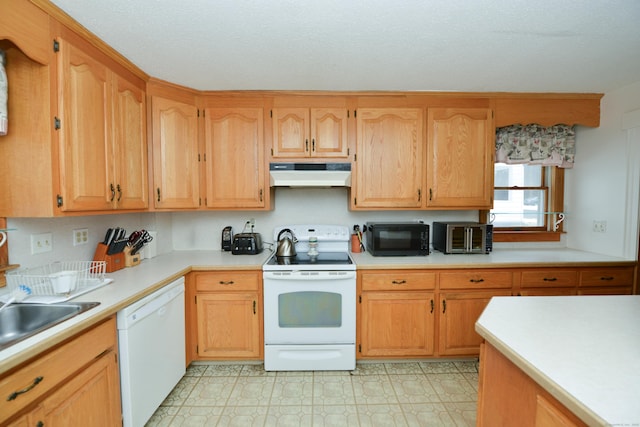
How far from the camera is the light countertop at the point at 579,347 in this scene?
683 mm

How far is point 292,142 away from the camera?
248 cm

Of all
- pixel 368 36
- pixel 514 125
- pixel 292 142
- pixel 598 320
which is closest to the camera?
pixel 598 320

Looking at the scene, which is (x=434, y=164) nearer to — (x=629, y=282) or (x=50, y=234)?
(x=629, y=282)

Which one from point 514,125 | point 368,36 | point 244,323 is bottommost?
point 244,323

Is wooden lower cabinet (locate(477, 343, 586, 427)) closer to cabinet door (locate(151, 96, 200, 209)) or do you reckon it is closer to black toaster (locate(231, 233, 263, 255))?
black toaster (locate(231, 233, 263, 255))

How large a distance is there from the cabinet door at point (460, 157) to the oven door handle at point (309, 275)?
3.32 ft

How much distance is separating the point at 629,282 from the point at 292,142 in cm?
300

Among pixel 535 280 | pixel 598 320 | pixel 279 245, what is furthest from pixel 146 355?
pixel 535 280

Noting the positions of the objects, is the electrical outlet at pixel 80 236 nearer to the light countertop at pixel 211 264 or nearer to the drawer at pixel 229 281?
the light countertop at pixel 211 264

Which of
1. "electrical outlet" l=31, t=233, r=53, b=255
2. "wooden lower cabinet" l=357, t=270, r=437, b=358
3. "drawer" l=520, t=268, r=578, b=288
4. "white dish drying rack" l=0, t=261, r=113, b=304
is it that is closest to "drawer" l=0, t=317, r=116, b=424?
"white dish drying rack" l=0, t=261, r=113, b=304

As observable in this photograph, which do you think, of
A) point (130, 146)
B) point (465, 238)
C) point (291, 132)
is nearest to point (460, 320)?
point (465, 238)

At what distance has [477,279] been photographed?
230 cm

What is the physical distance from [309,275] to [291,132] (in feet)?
3.99

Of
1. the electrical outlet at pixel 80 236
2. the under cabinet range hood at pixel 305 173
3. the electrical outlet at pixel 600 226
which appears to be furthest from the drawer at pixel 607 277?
the electrical outlet at pixel 80 236
